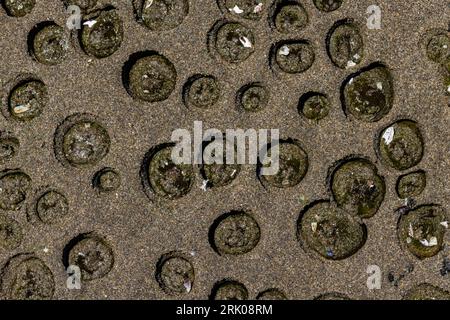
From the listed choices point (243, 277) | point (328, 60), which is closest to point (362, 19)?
point (328, 60)

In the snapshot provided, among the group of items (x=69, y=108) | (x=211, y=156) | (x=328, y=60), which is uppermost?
(x=328, y=60)

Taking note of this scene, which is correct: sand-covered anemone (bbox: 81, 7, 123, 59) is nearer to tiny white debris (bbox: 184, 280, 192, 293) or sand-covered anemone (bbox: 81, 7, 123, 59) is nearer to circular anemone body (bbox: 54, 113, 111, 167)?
circular anemone body (bbox: 54, 113, 111, 167)

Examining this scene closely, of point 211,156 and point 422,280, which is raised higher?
point 211,156

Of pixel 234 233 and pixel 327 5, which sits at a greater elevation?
pixel 327 5

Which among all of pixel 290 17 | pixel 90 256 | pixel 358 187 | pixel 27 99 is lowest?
pixel 90 256

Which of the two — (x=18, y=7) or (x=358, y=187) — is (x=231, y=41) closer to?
(x=358, y=187)

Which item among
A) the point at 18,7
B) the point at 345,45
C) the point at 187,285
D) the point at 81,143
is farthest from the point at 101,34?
the point at 187,285

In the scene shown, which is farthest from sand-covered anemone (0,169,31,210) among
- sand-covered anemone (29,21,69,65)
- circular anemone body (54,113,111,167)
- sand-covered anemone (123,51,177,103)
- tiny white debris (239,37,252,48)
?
tiny white debris (239,37,252,48)

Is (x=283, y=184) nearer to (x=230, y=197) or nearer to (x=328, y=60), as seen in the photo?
(x=230, y=197)
